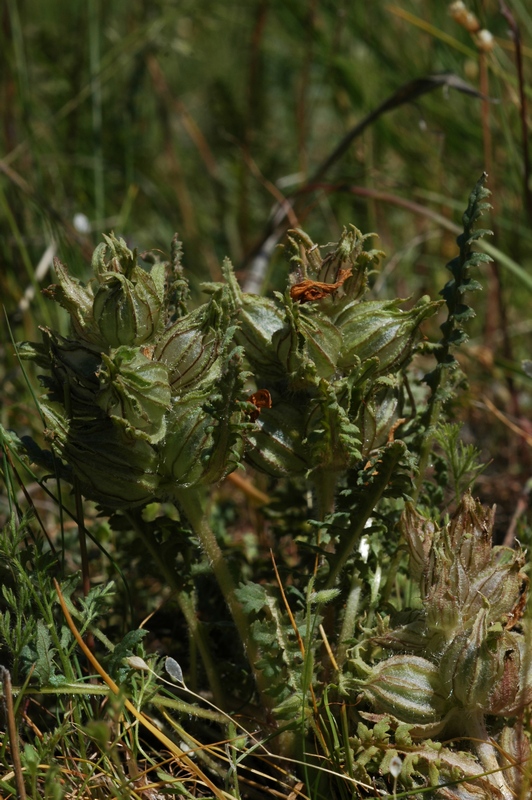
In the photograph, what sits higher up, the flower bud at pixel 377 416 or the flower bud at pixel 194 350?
the flower bud at pixel 194 350

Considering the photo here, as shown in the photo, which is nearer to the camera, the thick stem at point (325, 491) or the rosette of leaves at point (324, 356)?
the rosette of leaves at point (324, 356)

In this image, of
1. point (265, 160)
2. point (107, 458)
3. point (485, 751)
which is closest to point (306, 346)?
point (107, 458)

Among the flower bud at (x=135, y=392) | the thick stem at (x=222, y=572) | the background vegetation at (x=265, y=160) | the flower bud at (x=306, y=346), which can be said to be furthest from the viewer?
the background vegetation at (x=265, y=160)

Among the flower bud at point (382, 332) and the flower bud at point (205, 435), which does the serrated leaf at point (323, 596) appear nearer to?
the flower bud at point (205, 435)

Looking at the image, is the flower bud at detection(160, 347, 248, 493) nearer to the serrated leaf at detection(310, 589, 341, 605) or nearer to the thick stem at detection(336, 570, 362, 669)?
the serrated leaf at detection(310, 589, 341, 605)

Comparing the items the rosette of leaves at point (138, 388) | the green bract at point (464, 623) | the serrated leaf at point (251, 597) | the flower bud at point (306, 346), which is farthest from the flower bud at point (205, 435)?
the green bract at point (464, 623)

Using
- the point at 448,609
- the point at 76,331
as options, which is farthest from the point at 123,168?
the point at 448,609

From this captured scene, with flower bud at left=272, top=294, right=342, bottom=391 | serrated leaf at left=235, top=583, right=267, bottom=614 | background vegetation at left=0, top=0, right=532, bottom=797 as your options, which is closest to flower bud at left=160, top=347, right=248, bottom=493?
flower bud at left=272, top=294, right=342, bottom=391

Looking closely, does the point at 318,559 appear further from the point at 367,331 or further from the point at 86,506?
the point at 86,506
